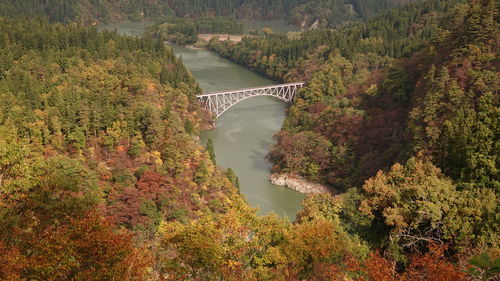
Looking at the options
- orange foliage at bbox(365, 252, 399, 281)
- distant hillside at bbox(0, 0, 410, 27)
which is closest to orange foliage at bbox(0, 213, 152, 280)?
orange foliage at bbox(365, 252, 399, 281)

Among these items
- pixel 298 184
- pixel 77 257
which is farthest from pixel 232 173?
pixel 77 257

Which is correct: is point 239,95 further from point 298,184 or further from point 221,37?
point 221,37

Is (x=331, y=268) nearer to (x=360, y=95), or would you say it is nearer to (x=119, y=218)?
(x=119, y=218)

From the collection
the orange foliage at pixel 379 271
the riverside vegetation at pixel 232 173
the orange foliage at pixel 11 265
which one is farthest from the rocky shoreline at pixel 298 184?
the orange foliage at pixel 11 265

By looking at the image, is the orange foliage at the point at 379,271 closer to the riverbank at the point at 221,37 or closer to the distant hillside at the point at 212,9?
the riverbank at the point at 221,37

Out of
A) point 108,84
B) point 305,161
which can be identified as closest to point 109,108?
point 108,84

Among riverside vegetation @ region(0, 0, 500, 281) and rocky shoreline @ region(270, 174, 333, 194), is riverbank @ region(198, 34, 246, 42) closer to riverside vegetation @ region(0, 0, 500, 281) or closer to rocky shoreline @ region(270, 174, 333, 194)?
riverside vegetation @ region(0, 0, 500, 281)
